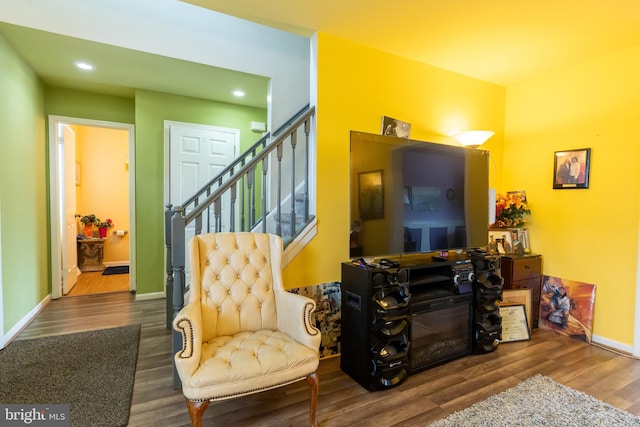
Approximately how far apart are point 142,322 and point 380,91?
10.7 feet

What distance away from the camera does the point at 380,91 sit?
2.84 meters

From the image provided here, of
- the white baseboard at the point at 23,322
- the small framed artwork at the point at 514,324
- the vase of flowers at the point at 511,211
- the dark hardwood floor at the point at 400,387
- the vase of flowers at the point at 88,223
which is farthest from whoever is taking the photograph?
the vase of flowers at the point at 88,223

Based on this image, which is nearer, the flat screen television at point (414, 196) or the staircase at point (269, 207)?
the staircase at point (269, 207)

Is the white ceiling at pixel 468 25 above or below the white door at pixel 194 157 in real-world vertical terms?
above

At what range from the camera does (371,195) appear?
2.31 metres

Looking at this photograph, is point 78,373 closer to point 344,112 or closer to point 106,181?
point 344,112

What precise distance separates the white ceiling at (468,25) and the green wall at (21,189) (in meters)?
2.11

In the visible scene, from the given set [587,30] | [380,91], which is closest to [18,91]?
[380,91]

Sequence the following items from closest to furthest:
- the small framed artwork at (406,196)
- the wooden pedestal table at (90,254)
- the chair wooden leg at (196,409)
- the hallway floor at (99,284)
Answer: the chair wooden leg at (196,409), the small framed artwork at (406,196), the hallway floor at (99,284), the wooden pedestal table at (90,254)

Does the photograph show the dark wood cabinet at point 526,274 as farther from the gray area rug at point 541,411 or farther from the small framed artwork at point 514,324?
the gray area rug at point 541,411

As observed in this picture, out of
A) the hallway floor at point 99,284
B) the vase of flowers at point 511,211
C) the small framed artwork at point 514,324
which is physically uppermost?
the vase of flowers at point 511,211

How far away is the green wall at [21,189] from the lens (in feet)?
9.05

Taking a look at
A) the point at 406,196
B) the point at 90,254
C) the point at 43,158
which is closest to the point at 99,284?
the point at 90,254

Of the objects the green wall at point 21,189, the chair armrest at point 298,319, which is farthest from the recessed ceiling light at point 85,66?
the chair armrest at point 298,319
